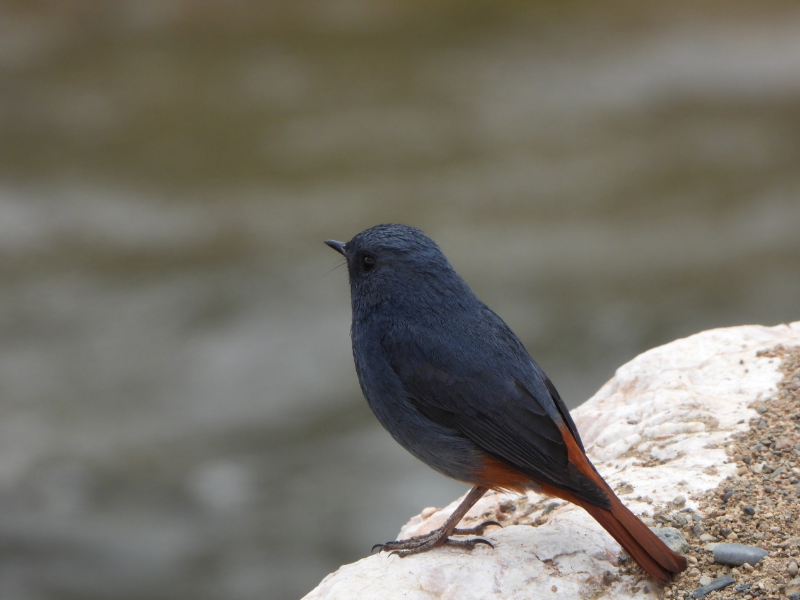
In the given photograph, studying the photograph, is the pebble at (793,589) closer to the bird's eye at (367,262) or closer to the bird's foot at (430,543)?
the bird's foot at (430,543)

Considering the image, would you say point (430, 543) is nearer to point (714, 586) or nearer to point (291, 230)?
point (714, 586)

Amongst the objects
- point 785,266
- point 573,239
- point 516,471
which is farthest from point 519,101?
point 516,471

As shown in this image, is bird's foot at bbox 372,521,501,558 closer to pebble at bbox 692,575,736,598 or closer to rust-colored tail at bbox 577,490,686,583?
rust-colored tail at bbox 577,490,686,583

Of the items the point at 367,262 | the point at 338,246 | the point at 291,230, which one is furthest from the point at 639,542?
the point at 291,230

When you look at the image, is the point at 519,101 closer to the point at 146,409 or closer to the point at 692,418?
the point at 146,409

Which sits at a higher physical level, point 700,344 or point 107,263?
point 107,263

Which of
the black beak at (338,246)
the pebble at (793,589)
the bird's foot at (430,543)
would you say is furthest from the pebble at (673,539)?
the black beak at (338,246)
